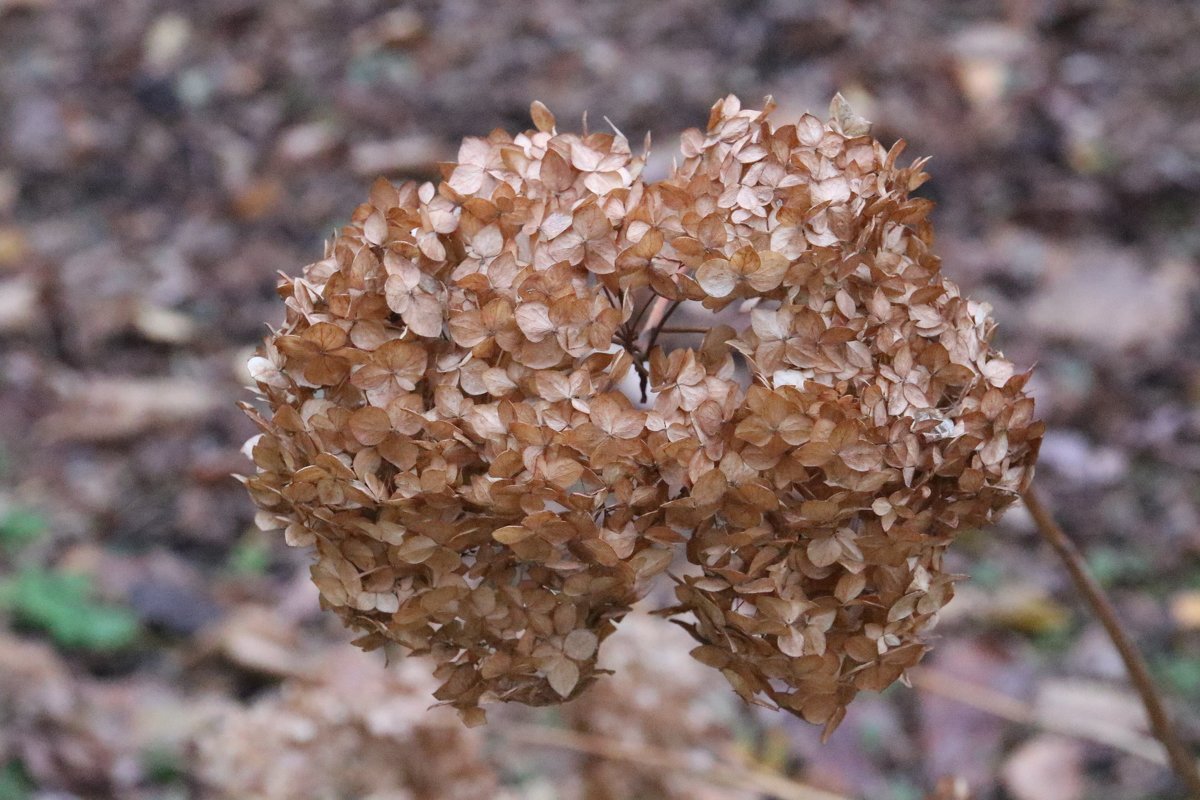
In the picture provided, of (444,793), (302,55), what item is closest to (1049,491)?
(444,793)

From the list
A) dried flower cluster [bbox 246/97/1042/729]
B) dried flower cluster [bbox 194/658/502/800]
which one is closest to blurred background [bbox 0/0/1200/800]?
dried flower cluster [bbox 194/658/502/800]

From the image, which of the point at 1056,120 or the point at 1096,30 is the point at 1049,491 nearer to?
the point at 1056,120

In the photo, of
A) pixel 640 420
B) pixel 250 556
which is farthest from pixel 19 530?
pixel 640 420

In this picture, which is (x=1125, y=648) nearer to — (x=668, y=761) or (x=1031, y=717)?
(x=668, y=761)

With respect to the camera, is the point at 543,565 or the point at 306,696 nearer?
the point at 543,565

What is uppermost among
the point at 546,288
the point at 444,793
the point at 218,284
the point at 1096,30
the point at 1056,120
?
the point at 1096,30

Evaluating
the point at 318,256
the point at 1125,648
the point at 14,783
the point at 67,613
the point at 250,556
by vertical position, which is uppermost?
the point at 318,256

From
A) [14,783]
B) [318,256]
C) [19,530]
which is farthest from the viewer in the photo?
[318,256]

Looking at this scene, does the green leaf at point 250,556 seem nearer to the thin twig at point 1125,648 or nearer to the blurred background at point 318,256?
the blurred background at point 318,256
